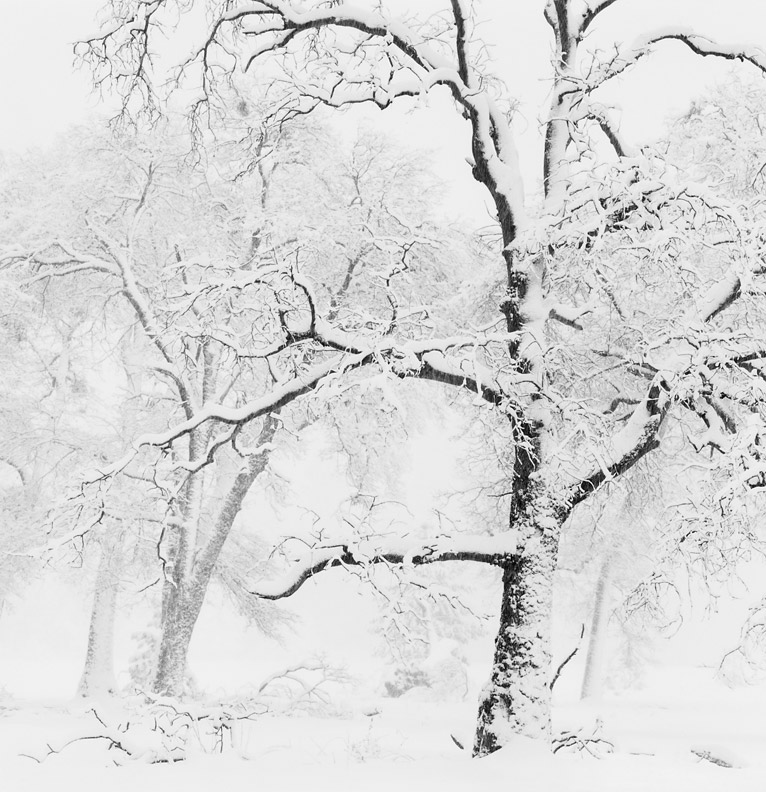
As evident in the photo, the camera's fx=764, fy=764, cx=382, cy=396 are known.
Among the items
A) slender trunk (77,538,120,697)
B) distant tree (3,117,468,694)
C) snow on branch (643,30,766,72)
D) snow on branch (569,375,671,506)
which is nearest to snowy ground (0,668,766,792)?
snow on branch (569,375,671,506)

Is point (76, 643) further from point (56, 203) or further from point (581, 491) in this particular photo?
point (581, 491)

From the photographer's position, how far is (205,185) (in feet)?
43.7

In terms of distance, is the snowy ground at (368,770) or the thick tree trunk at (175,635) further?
the thick tree trunk at (175,635)

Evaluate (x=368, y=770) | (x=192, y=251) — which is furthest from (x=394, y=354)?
(x=192, y=251)

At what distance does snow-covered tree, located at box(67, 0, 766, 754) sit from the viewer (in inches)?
222

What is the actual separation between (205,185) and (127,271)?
7.74 ft

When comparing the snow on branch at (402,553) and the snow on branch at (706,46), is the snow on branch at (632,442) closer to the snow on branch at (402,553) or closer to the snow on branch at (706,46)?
the snow on branch at (402,553)

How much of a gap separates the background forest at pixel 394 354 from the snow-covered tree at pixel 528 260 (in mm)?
36

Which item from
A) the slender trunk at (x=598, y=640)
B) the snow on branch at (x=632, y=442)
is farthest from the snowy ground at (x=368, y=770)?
the slender trunk at (x=598, y=640)

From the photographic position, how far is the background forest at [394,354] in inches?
214

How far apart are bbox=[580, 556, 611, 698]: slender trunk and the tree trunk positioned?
13120mm

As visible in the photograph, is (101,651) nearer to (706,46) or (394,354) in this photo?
(394,354)

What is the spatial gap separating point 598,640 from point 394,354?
15.3m

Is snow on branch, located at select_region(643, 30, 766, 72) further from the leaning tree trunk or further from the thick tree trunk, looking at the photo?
the thick tree trunk
